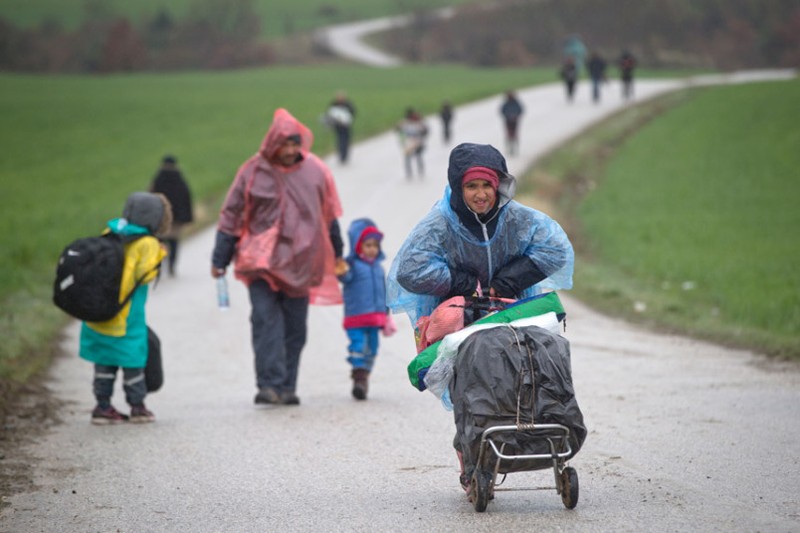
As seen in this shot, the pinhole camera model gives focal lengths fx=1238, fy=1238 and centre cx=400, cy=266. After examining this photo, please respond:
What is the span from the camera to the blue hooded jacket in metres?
10.8

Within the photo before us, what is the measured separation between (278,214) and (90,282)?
1.61 metres

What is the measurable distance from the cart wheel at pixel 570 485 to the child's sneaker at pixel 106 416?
4745mm

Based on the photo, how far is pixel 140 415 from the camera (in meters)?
9.82

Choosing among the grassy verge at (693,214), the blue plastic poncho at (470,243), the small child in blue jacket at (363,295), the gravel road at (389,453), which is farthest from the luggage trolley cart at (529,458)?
the grassy verge at (693,214)

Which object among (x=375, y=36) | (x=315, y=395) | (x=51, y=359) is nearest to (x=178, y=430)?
(x=315, y=395)

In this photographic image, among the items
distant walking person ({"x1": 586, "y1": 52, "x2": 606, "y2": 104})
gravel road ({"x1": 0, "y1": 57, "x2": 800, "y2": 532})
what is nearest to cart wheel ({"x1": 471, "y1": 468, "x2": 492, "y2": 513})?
gravel road ({"x1": 0, "y1": 57, "x2": 800, "y2": 532})

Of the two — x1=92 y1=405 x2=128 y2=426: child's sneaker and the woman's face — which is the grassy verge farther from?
the woman's face

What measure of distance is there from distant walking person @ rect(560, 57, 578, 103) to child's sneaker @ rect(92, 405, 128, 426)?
44518 mm

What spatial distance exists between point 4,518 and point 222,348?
23.9 ft

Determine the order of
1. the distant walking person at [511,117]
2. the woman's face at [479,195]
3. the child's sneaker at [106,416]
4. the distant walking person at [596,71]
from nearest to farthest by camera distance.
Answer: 1. the woman's face at [479,195]
2. the child's sneaker at [106,416]
3. the distant walking person at [511,117]
4. the distant walking person at [596,71]

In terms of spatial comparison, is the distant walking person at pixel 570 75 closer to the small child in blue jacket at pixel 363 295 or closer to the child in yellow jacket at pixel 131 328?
the small child in blue jacket at pixel 363 295

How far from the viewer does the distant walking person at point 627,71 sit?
5206cm

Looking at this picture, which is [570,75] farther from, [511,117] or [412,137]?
[412,137]

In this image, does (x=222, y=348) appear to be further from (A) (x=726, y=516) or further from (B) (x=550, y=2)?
(B) (x=550, y=2)
